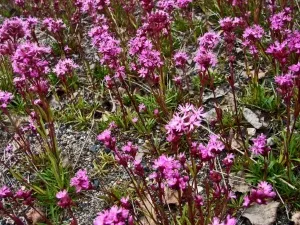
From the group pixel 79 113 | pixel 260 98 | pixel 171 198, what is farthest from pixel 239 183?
pixel 79 113

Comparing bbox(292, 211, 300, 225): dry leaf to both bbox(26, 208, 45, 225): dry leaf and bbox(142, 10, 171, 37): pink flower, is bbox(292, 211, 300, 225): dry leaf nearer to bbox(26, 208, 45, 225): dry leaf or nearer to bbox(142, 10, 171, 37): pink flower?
bbox(26, 208, 45, 225): dry leaf

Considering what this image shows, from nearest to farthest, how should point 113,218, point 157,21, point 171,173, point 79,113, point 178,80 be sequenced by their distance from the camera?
point 113,218
point 171,173
point 157,21
point 178,80
point 79,113

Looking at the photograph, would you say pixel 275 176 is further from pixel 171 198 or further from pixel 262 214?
pixel 171 198

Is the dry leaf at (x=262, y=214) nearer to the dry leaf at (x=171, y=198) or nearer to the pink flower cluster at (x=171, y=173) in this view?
the dry leaf at (x=171, y=198)

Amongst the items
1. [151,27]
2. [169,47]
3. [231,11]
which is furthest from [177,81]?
[231,11]

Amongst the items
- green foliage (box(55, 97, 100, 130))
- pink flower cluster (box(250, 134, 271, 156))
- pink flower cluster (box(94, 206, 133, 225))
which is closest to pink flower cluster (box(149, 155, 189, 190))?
pink flower cluster (box(94, 206, 133, 225))

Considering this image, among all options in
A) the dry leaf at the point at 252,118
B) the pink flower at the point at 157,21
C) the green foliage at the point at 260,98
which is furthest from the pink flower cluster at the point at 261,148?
the pink flower at the point at 157,21

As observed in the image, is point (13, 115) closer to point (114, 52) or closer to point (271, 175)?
point (114, 52)
